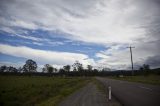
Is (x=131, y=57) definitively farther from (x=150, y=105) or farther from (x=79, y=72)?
(x=79, y=72)

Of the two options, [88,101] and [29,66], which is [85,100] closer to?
[88,101]

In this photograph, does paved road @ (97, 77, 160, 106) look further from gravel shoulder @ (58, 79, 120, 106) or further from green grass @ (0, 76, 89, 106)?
green grass @ (0, 76, 89, 106)

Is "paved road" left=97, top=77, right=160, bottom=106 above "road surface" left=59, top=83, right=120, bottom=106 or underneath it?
above

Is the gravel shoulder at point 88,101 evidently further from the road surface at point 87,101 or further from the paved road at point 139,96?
the paved road at point 139,96

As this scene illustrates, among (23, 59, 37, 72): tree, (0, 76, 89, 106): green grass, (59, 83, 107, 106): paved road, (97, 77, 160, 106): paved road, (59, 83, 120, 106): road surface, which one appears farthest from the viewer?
(23, 59, 37, 72): tree

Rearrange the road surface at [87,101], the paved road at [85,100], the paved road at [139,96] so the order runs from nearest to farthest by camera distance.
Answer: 1. the paved road at [139,96]
2. the road surface at [87,101]
3. the paved road at [85,100]

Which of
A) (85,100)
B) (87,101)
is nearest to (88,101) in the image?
(87,101)

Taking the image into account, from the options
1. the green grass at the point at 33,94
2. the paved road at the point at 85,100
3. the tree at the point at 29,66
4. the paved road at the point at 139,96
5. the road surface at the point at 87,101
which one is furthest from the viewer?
the tree at the point at 29,66

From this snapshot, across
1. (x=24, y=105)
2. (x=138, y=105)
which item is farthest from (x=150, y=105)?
(x=24, y=105)

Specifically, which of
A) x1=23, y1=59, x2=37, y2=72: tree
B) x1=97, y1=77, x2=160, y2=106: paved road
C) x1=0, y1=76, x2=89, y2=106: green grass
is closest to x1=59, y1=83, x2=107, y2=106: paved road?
x1=0, y1=76, x2=89, y2=106: green grass

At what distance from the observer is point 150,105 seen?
1183 centimetres

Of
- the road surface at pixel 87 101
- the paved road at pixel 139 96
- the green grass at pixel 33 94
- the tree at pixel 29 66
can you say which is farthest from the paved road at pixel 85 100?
the tree at pixel 29 66

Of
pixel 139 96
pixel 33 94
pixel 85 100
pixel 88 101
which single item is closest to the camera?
pixel 88 101

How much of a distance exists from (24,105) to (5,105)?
1.53 metres
